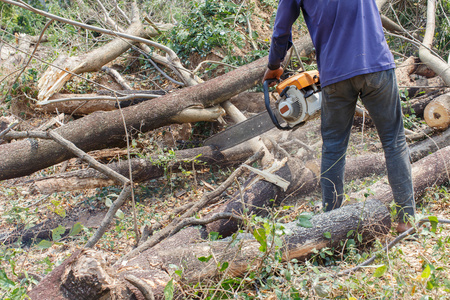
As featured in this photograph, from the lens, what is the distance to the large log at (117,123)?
11.9 feet

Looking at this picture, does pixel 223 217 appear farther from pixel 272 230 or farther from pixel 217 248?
pixel 272 230

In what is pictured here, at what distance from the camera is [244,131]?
4.07m

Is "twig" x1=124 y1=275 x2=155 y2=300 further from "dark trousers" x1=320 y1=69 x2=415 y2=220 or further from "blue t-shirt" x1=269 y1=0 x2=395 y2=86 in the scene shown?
"blue t-shirt" x1=269 y1=0 x2=395 y2=86

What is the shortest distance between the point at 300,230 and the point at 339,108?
924 mm

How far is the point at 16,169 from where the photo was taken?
359 centimetres

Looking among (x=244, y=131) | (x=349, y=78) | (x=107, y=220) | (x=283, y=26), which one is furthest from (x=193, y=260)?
(x=244, y=131)

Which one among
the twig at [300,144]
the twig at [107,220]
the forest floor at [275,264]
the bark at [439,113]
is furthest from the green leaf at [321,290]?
the bark at [439,113]

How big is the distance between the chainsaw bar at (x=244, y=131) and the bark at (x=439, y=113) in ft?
5.95

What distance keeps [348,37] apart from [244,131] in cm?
188

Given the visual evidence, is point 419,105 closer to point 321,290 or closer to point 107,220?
point 321,290

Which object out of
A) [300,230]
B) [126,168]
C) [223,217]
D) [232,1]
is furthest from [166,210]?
[232,1]

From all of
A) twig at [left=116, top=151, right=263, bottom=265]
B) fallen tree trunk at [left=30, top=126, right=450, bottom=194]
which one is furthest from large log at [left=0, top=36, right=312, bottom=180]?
twig at [left=116, top=151, right=263, bottom=265]

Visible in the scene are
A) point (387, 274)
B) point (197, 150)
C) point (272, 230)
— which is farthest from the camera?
point (197, 150)

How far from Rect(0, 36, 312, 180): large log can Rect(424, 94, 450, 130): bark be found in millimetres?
2078
